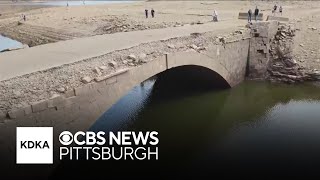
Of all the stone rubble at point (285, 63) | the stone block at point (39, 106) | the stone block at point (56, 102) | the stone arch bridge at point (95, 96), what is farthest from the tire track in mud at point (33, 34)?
the stone block at point (39, 106)

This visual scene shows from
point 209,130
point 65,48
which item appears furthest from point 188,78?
point 65,48

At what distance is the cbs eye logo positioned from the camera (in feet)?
31.3

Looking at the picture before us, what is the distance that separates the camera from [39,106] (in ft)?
29.1

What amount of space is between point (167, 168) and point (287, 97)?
9.08 meters

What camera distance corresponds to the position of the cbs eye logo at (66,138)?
953 cm

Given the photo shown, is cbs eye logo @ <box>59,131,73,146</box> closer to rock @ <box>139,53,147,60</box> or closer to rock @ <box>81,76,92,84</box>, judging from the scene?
rock @ <box>81,76,92,84</box>

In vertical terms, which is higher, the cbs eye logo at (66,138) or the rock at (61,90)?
the rock at (61,90)

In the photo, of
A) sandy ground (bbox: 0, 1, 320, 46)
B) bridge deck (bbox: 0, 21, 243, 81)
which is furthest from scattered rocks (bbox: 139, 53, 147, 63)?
sandy ground (bbox: 0, 1, 320, 46)

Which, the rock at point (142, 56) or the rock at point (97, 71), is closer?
the rock at point (97, 71)

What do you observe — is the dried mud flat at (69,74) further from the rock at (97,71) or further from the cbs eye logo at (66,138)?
the cbs eye logo at (66,138)

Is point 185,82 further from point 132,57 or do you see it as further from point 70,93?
point 70,93

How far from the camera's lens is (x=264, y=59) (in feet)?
64.0

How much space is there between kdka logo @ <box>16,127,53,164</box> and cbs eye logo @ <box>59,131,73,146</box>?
0.35 metres

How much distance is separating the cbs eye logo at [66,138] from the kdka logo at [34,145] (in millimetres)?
350
